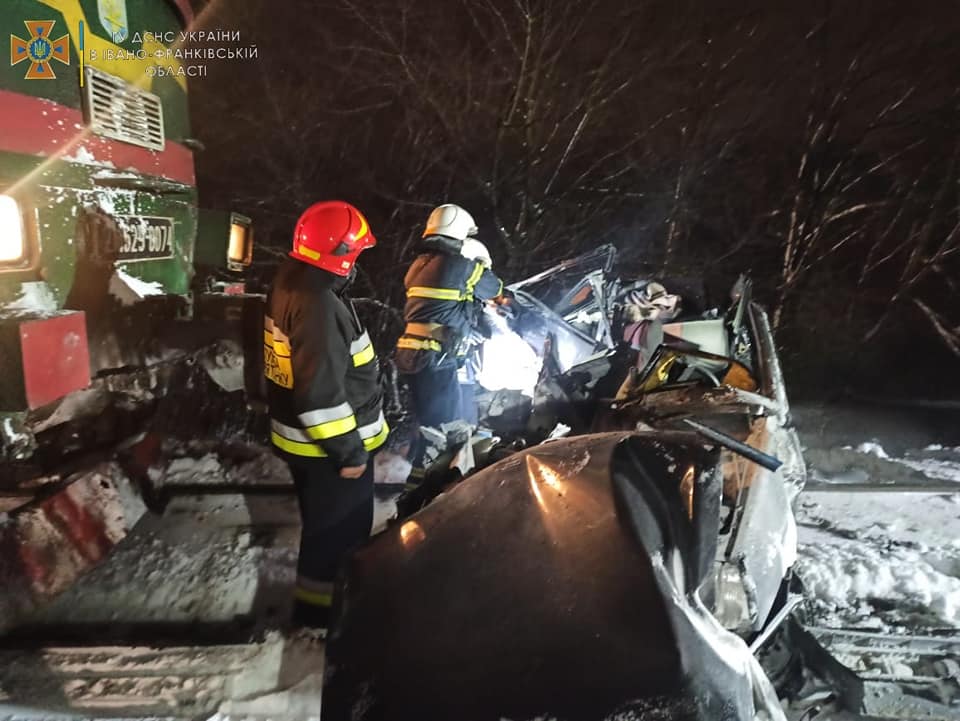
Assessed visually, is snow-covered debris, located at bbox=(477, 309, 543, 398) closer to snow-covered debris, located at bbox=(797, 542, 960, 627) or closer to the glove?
the glove

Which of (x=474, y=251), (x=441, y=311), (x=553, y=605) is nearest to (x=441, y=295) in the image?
(x=441, y=311)

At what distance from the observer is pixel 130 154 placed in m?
3.63

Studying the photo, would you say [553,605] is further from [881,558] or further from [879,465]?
[879,465]

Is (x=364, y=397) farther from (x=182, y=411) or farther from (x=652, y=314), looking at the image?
(x=652, y=314)

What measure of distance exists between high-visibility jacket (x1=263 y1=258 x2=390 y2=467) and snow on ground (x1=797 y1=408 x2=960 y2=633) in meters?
2.34

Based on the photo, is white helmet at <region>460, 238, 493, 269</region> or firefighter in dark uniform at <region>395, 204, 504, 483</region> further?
white helmet at <region>460, 238, 493, 269</region>

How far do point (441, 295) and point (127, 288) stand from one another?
188cm

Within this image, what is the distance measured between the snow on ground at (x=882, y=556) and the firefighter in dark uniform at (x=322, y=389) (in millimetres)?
2227

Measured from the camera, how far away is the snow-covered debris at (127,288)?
132 inches

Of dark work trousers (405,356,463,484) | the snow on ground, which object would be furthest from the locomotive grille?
the snow on ground

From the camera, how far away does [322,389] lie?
2.79m

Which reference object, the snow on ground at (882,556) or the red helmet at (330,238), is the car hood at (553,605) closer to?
the red helmet at (330,238)

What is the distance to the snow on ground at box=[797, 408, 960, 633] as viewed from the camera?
10.00 ft

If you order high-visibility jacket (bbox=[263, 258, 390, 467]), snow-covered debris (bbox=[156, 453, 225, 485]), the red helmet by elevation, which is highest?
the red helmet
